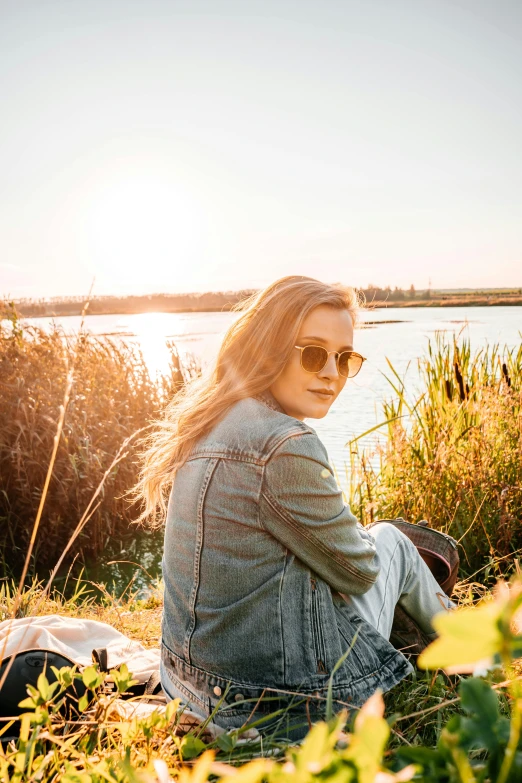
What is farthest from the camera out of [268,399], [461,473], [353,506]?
[353,506]

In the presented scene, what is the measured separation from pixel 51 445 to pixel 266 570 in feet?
12.4

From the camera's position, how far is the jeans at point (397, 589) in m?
2.06

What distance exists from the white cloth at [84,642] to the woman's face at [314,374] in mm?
1121

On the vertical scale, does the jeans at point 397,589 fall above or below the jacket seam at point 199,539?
below

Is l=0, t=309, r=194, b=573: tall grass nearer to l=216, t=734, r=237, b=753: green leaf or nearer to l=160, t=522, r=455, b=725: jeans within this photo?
l=160, t=522, r=455, b=725: jeans

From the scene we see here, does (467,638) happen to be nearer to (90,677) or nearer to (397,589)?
(90,677)

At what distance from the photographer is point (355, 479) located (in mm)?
4156

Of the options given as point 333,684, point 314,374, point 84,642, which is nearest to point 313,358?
point 314,374

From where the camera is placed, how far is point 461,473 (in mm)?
3570

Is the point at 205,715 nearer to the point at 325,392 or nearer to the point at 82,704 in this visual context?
the point at 82,704

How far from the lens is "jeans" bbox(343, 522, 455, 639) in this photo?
206 cm

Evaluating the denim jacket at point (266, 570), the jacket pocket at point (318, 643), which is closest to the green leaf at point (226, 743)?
the denim jacket at point (266, 570)

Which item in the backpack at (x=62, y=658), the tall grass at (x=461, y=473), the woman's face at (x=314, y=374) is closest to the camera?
the backpack at (x=62, y=658)

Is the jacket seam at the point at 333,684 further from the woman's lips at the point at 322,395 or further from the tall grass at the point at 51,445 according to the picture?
the tall grass at the point at 51,445
